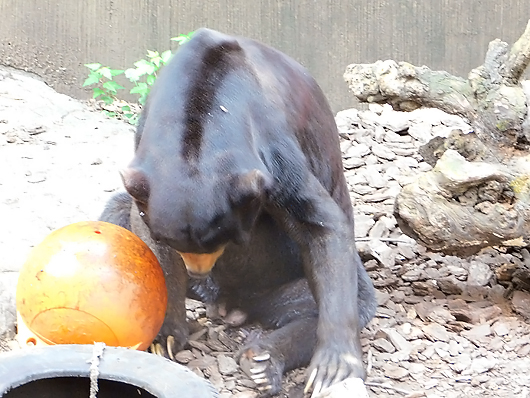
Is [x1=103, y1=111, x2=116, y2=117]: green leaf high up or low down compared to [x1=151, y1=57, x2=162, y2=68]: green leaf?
down

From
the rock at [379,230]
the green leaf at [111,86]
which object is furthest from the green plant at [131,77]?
the rock at [379,230]

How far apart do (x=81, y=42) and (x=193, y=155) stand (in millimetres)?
5347

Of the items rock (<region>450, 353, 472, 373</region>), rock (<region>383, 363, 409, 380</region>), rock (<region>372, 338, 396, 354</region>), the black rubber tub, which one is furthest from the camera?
rock (<region>372, 338, 396, 354</region>)

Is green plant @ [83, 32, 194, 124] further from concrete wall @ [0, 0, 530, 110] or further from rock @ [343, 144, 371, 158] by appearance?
rock @ [343, 144, 371, 158]

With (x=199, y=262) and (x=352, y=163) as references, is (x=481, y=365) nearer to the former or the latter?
(x=199, y=262)

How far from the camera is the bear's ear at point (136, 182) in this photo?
2979 millimetres

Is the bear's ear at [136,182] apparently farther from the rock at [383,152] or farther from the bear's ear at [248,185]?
the rock at [383,152]

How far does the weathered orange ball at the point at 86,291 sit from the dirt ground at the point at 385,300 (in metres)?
0.64

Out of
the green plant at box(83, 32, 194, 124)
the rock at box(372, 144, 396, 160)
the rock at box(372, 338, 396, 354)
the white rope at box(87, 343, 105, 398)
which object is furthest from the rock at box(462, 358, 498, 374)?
the green plant at box(83, 32, 194, 124)

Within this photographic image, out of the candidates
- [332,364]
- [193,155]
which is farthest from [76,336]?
[332,364]

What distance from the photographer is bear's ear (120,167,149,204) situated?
2.98m

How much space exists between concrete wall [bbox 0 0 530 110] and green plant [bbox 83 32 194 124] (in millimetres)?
332

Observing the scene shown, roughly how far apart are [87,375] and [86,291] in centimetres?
68

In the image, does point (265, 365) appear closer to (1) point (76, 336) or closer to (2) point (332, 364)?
(2) point (332, 364)
